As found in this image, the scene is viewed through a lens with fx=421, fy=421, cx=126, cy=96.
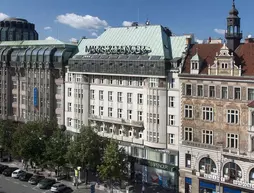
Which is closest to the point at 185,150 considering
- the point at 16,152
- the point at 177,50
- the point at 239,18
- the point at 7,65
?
the point at 177,50

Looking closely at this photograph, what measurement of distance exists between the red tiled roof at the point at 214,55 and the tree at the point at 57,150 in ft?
92.3

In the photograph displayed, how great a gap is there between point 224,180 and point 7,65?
2678 inches

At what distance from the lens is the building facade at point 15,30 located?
154600 mm

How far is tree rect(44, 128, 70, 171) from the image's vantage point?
82.1 metres

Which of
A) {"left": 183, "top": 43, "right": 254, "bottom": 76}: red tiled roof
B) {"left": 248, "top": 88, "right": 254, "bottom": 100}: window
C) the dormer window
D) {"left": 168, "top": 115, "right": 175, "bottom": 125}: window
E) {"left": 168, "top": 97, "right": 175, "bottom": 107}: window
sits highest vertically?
{"left": 183, "top": 43, "right": 254, "bottom": 76}: red tiled roof

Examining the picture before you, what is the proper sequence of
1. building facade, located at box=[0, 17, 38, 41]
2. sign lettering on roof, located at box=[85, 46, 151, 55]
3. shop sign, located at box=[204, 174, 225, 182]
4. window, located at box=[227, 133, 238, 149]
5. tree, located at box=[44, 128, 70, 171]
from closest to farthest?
window, located at box=[227, 133, 238, 149], shop sign, located at box=[204, 174, 225, 182], tree, located at box=[44, 128, 70, 171], sign lettering on roof, located at box=[85, 46, 151, 55], building facade, located at box=[0, 17, 38, 41]

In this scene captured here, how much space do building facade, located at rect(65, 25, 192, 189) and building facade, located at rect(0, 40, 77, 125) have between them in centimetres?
469

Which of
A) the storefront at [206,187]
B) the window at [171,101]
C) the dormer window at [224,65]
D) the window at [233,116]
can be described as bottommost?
the storefront at [206,187]

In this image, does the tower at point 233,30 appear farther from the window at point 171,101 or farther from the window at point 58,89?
the window at point 58,89

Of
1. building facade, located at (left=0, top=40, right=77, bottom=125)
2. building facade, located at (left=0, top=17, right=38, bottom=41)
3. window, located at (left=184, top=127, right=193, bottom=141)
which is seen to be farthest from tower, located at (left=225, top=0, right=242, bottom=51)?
building facade, located at (left=0, top=17, right=38, bottom=41)

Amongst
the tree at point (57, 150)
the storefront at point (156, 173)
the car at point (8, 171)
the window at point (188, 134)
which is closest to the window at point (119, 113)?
the storefront at point (156, 173)

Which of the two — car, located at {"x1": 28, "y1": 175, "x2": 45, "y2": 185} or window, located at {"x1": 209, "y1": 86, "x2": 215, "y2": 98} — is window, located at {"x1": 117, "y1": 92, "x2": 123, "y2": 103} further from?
car, located at {"x1": 28, "y1": 175, "x2": 45, "y2": 185}

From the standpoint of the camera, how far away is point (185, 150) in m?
75.3

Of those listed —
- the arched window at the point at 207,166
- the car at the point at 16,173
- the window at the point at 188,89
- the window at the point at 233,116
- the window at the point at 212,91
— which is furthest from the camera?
the car at the point at 16,173
